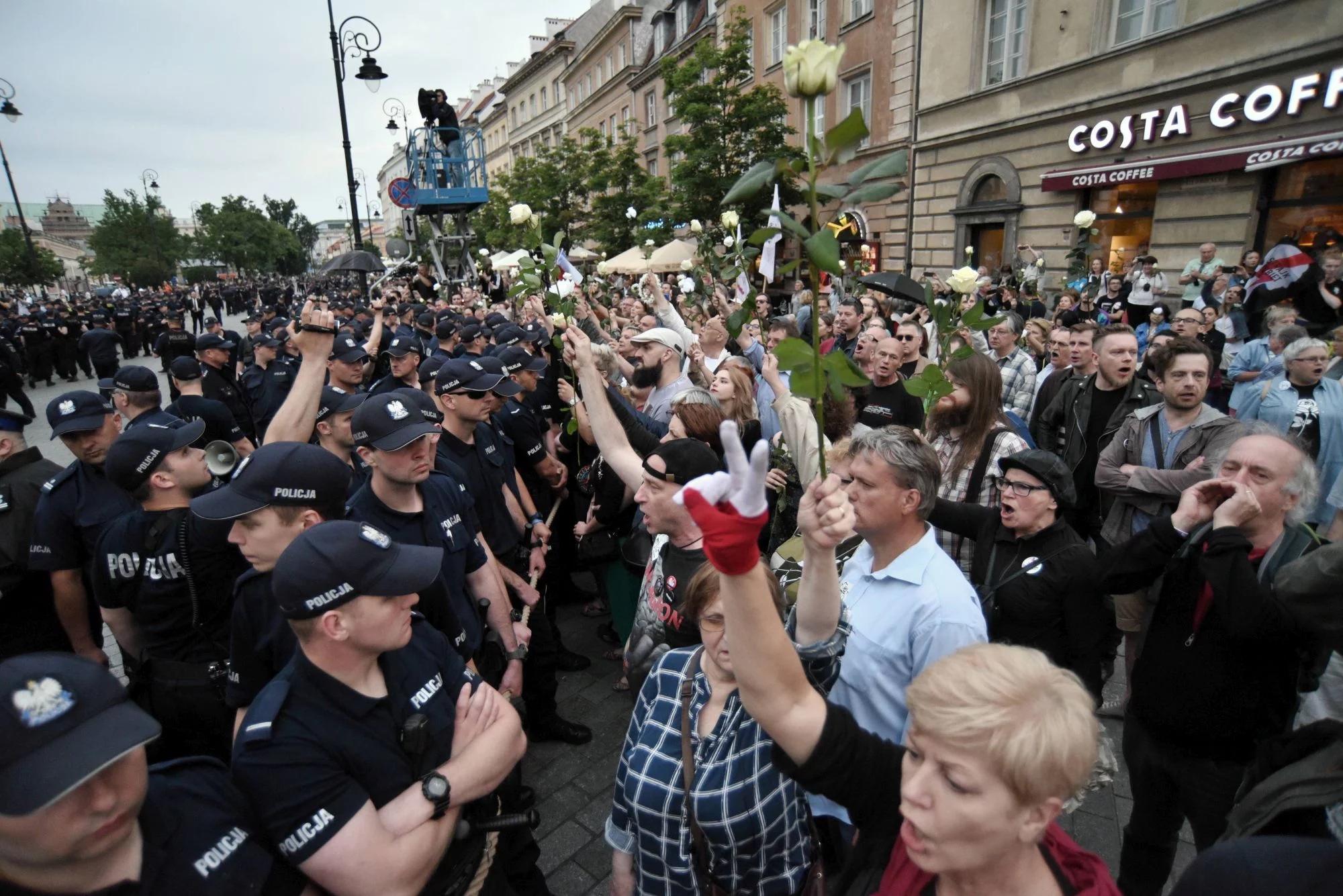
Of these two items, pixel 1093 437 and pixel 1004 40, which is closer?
pixel 1093 437

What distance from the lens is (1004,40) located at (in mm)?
15211

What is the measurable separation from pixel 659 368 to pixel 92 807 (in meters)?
4.29

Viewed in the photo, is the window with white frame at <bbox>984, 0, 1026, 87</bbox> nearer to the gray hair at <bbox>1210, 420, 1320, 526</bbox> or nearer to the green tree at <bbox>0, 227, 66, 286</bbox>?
the gray hair at <bbox>1210, 420, 1320, 526</bbox>

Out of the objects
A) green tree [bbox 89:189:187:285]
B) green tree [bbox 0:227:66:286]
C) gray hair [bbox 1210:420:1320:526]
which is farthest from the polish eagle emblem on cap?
green tree [bbox 89:189:187:285]

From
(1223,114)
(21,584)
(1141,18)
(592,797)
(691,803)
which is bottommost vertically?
(592,797)

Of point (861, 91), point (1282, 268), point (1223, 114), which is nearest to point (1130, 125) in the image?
point (1223, 114)

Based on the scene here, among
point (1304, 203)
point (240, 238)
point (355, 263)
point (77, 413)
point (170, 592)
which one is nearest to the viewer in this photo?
point (170, 592)

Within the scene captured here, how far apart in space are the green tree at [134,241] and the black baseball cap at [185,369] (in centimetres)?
5549

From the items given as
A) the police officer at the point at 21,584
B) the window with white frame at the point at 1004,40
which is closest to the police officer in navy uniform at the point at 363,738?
the police officer at the point at 21,584

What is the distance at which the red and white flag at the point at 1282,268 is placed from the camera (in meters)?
7.49

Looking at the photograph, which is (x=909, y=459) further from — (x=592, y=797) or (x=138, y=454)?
(x=138, y=454)

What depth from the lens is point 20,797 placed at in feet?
3.69

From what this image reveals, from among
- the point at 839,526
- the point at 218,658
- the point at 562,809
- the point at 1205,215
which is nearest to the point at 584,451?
the point at 562,809

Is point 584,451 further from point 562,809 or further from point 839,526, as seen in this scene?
point 839,526
